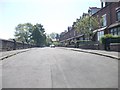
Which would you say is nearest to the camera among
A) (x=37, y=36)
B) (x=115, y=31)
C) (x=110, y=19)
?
(x=115, y=31)

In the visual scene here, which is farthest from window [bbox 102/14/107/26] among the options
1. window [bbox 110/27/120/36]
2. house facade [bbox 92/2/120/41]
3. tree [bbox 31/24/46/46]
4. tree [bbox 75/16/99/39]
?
tree [bbox 31/24/46/46]

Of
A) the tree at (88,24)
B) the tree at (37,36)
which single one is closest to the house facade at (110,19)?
the tree at (88,24)

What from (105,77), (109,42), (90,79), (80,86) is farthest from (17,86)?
(109,42)

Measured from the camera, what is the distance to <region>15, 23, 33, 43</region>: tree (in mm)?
110588

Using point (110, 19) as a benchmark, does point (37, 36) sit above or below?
below

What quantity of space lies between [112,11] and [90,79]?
33484 millimetres

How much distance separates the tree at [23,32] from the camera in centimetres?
11059

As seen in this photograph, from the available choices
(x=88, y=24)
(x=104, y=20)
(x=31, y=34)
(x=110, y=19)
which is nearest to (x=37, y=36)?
(x=31, y=34)

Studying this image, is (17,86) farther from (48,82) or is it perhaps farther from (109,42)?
(109,42)

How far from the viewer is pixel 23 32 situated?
371ft

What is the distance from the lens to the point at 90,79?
852 centimetres

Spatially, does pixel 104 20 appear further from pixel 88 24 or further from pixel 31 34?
pixel 31 34

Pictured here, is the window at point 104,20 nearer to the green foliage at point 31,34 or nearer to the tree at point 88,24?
the tree at point 88,24

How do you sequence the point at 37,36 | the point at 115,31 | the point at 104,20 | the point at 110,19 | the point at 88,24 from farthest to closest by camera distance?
the point at 37,36
the point at 88,24
the point at 104,20
the point at 110,19
the point at 115,31
